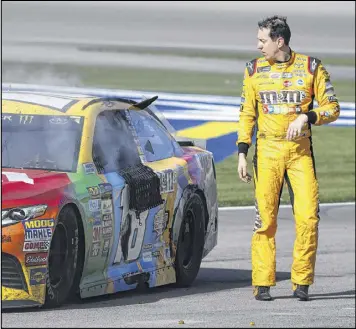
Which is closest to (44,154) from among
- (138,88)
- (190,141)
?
(190,141)

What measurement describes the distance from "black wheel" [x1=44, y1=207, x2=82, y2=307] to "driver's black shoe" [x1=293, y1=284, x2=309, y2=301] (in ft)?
5.47

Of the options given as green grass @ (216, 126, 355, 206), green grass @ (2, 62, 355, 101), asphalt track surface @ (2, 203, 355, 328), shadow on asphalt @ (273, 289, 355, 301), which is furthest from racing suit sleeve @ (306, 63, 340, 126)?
green grass @ (2, 62, 355, 101)

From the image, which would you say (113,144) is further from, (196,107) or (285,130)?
(196,107)

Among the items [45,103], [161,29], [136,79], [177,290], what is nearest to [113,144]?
[45,103]

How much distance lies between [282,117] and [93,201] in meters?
1.34

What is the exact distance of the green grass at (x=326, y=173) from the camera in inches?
687

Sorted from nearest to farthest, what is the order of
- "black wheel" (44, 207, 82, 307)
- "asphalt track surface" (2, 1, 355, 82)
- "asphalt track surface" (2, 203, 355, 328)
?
"asphalt track surface" (2, 203, 355, 328), "black wheel" (44, 207, 82, 307), "asphalt track surface" (2, 1, 355, 82)

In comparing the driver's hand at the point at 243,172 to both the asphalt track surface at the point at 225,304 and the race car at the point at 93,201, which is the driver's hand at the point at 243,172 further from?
the asphalt track surface at the point at 225,304

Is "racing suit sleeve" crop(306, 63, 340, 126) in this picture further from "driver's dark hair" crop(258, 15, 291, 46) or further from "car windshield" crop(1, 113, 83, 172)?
"car windshield" crop(1, 113, 83, 172)

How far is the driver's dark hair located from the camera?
894 cm

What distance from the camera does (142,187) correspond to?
29.9ft

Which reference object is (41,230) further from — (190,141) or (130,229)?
(190,141)

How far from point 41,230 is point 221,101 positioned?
45.6 feet

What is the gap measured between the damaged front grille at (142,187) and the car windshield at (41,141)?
1.37ft
